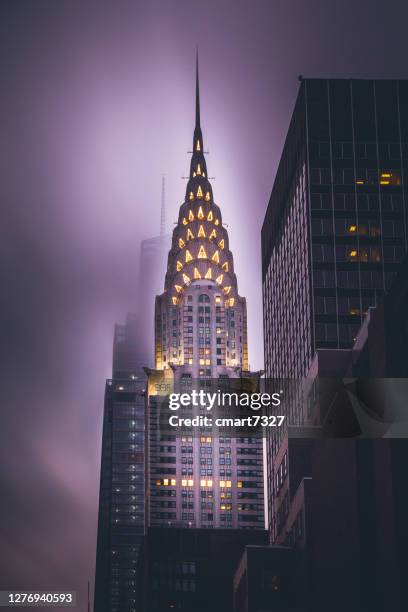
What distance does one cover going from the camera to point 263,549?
120625mm

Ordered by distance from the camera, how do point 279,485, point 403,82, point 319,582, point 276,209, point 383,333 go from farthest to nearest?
point 276,209 → point 403,82 → point 279,485 → point 319,582 → point 383,333

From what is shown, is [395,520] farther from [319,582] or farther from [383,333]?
[319,582]

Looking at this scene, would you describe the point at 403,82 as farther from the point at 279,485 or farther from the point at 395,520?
the point at 395,520

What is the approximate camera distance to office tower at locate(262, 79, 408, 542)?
161 meters

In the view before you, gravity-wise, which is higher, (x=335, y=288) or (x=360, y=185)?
(x=360, y=185)

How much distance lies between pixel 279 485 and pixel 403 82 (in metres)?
66.5

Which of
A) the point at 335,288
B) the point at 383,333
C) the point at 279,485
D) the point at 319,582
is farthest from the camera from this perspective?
the point at 335,288

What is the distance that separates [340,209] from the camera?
167375 mm

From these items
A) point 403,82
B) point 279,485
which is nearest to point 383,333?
point 279,485

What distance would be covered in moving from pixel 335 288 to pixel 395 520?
8381 centimetres

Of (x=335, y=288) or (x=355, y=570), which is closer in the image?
(x=355, y=570)

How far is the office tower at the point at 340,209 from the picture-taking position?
160875mm

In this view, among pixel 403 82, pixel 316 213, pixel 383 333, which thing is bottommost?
pixel 383 333

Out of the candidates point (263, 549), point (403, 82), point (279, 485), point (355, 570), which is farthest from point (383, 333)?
point (403, 82)
